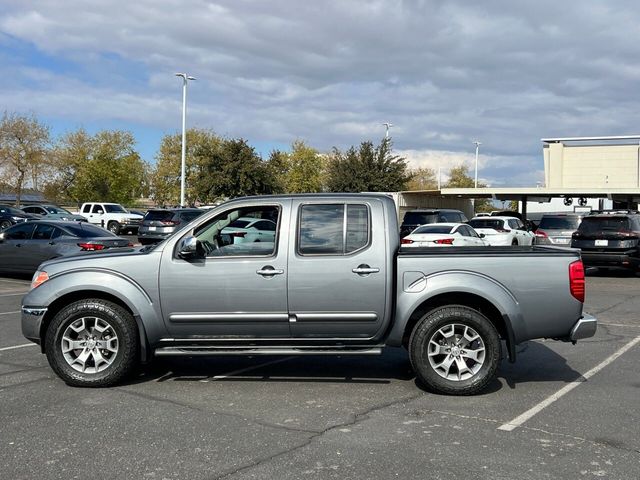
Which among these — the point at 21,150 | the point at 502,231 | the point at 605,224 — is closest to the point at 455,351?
the point at 605,224

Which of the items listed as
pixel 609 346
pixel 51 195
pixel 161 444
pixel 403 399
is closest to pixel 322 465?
pixel 161 444

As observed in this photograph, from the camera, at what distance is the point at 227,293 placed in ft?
20.7

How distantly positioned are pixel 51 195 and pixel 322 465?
198 feet

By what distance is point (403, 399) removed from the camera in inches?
245

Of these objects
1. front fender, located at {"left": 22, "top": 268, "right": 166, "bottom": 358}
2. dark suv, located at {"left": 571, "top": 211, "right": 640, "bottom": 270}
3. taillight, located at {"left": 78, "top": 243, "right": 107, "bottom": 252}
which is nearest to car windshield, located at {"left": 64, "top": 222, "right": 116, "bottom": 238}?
taillight, located at {"left": 78, "top": 243, "right": 107, "bottom": 252}

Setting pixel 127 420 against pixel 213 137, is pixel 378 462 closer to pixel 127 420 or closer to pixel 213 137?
pixel 127 420

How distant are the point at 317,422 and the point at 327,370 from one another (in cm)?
186

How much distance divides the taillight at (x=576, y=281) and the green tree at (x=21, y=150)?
181ft

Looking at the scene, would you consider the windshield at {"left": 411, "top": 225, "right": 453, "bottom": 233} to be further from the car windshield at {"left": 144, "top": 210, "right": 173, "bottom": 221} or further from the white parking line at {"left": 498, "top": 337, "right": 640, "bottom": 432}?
the car windshield at {"left": 144, "top": 210, "right": 173, "bottom": 221}

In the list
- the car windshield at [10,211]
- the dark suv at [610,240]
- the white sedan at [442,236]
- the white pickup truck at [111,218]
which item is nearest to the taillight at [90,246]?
the white sedan at [442,236]


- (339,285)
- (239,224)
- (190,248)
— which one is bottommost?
(339,285)

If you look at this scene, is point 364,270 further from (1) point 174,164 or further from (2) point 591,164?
(1) point 174,164

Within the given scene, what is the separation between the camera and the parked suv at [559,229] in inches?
941

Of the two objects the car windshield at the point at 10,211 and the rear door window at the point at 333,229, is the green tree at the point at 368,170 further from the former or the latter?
the rear door window at the point at 333,229
